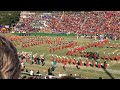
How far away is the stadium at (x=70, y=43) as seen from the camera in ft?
42.9

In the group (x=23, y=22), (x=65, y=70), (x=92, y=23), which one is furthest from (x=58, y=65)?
(x=92, y=23)

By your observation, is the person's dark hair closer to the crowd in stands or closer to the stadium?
the stadium

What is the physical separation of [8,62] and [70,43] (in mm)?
10639

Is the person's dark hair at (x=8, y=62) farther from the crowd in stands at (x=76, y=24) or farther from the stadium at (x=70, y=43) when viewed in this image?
the crowd in stands at (x=76, y=24)

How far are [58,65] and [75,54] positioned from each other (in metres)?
2.82

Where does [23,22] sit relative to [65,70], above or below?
above

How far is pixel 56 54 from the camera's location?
15.0 metres

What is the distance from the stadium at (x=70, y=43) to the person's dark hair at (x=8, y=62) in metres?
5.92

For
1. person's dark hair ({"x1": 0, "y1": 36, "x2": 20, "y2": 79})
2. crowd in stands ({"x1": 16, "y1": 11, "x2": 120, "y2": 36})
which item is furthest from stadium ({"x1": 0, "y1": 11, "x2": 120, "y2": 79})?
person's dark hair ({"x1": 0, "y1": 36, "x2": 20, "y2": 79})

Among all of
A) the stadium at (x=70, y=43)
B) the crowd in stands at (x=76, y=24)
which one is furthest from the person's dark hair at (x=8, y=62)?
the crowd in stands at (x=76, y=24)
